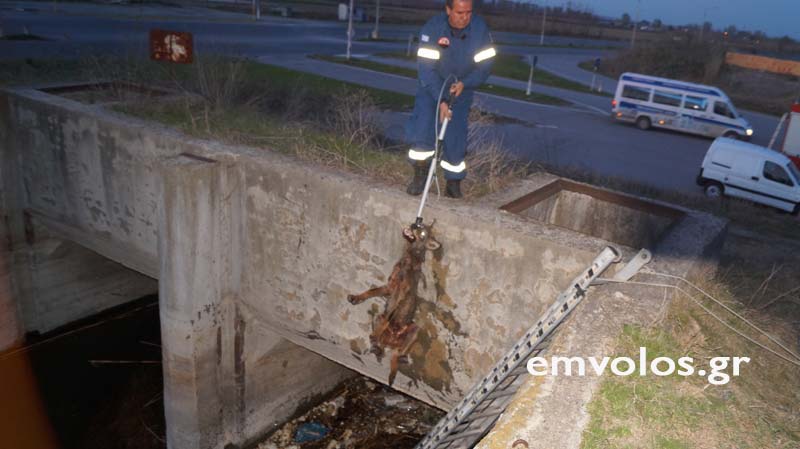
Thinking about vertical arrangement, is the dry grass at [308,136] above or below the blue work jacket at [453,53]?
below

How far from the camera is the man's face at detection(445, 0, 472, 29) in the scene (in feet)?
17.0

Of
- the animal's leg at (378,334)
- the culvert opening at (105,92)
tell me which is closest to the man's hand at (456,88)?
the animal's leg at (378,334)

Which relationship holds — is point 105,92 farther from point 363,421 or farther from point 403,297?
point 403,297

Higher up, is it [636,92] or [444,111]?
[444,111]

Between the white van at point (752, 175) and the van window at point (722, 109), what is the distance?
8.08m

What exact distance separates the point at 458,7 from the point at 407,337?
9.88 ft

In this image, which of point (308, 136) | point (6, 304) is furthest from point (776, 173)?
point (6, 304)

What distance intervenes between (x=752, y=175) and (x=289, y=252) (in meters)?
12.5

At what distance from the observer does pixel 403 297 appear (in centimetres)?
584

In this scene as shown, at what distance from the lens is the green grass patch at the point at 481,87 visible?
2623 centimetres

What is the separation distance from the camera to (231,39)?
96.2ft

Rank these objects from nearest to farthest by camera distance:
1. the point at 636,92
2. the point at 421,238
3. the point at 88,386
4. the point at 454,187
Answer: the point at 421,238
the point at 454,187
the point at 88,386
the point at 636,92

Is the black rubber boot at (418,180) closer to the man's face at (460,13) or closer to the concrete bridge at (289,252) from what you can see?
the concrete bridge at (289,252)

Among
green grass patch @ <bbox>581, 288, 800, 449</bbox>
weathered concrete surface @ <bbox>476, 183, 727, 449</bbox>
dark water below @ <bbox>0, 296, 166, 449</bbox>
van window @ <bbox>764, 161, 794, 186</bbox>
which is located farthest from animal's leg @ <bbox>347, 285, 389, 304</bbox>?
van window @ <bbox>764, 161, 794, 186</bbox>
